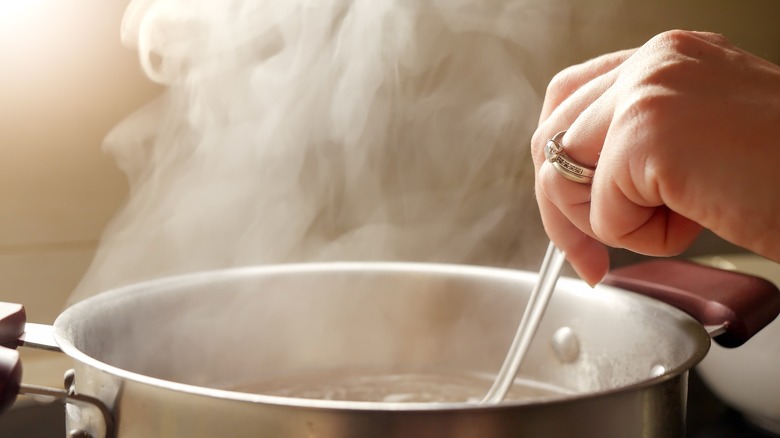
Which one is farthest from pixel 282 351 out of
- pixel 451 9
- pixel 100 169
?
pixel 451 9

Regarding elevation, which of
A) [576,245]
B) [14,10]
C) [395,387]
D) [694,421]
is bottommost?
[694,421]

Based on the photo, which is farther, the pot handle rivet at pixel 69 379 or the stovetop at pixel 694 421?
the stovetop at pixel 694 421

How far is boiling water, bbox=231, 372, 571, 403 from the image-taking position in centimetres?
52

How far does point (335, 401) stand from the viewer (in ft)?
1.05

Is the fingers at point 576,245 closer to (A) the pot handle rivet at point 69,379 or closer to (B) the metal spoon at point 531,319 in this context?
(B) the metal spoon at point 531,319

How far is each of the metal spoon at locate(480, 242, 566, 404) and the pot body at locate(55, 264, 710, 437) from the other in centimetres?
4

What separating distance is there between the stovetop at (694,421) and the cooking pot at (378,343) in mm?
149

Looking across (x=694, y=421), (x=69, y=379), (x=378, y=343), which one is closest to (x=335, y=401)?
(x=69, y=379)

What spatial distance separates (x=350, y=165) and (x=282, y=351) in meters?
0.29

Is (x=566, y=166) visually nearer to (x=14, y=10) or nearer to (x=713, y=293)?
(x=713, y=293)

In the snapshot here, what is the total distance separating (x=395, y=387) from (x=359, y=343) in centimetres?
5

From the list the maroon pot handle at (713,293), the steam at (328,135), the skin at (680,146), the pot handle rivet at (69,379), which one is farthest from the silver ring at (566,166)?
the steam at (328,135)

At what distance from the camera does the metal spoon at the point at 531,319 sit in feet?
1.52

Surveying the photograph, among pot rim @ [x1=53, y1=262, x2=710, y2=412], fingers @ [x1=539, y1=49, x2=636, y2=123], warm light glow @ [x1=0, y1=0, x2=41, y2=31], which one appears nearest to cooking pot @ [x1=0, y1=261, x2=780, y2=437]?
pot rim @ [x1=53, y1=262, x2=710, y2=412]
